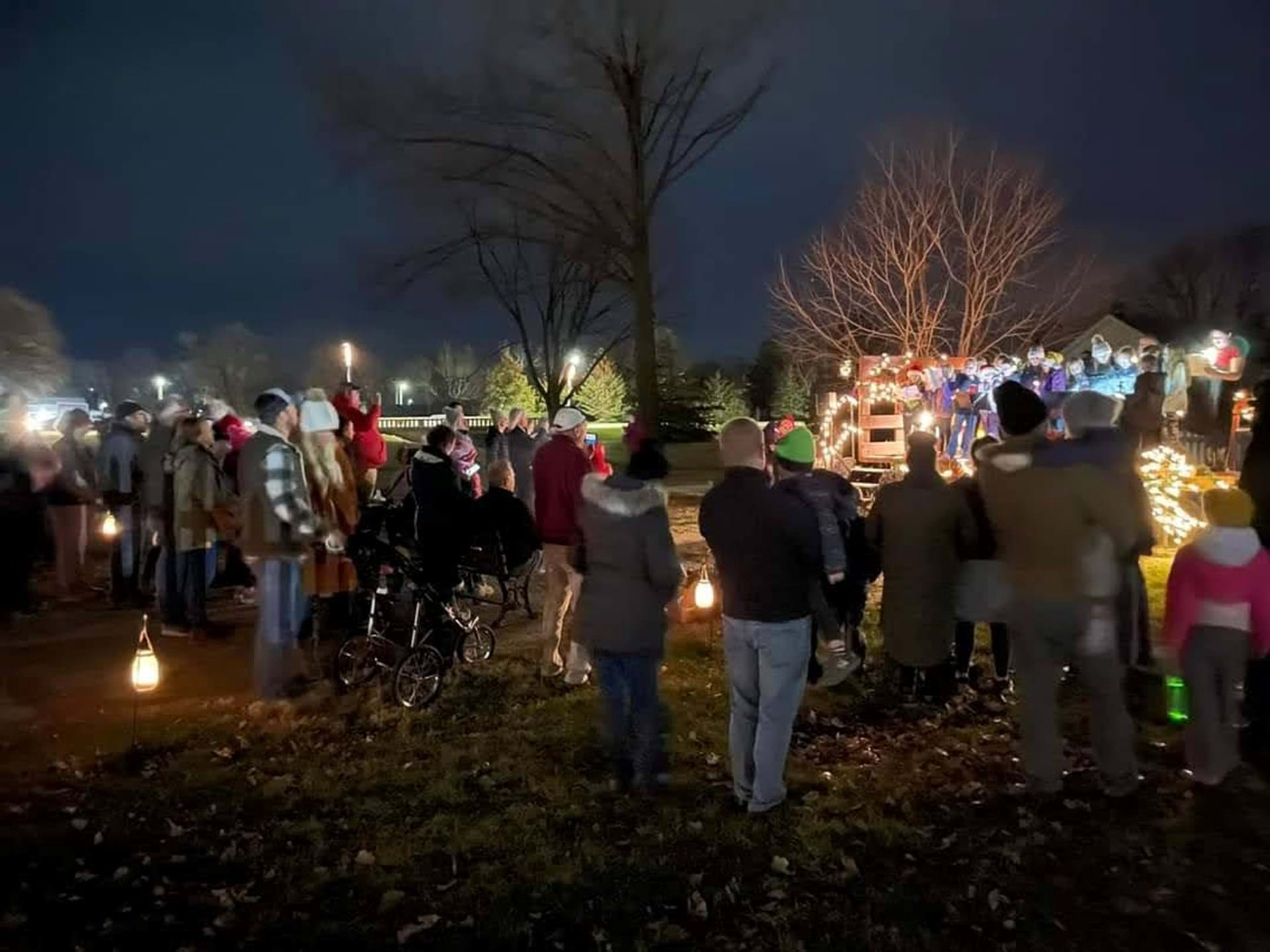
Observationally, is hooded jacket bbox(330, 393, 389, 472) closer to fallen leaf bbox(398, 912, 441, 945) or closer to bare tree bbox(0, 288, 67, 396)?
fallen leaf bbox(398, 912, 441, 945)

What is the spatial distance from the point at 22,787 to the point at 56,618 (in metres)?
4.73

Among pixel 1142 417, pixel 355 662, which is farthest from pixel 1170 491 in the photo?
pixel 355 662

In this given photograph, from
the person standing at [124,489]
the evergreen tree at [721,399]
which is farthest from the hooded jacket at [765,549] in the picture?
the evergreen tree at [721,399]

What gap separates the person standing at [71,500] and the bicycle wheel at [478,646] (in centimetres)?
491

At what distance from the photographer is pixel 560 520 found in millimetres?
7398

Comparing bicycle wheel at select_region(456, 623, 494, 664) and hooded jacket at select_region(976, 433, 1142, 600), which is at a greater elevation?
hooded jacket at select_region(976, 433, 1142, 600)

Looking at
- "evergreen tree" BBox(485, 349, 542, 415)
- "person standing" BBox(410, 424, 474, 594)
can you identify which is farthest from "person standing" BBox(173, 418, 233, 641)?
"evergreen tree" BBox(485, 349, 542, 415)

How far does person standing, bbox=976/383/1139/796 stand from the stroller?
381 cm

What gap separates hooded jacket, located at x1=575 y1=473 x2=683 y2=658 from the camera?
511cm

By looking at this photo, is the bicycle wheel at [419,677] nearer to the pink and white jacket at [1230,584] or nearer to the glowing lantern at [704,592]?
the glowing lantern at [704,592]

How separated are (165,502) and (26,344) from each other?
167ft

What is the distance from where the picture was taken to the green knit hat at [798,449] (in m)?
5.97

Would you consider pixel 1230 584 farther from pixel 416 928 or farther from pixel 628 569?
pixel 416 928

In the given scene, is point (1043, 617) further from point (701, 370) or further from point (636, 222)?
point (701, 370)
